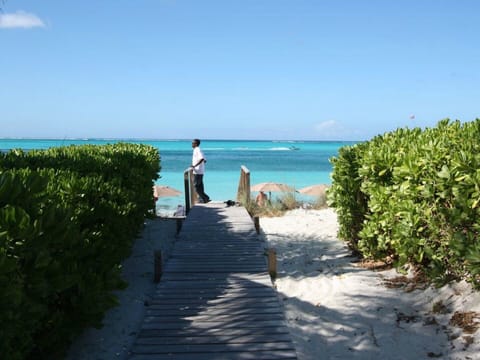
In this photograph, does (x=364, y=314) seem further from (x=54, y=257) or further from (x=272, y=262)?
(x=54, y=257)

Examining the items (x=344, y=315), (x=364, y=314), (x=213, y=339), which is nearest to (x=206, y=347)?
(x=213, y=339)

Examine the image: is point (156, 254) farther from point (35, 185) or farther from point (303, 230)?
point (303, 230)

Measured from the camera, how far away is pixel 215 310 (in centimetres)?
545

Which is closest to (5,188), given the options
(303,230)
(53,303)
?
(53,303)

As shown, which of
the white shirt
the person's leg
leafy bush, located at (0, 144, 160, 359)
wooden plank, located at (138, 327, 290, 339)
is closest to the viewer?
leafy bush, located at (0, 144, 160, 359)

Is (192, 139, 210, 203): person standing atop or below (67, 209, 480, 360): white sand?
atop

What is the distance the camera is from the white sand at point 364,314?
4.64 metres

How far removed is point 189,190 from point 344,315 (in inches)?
366

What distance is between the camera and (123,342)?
16.5 feet

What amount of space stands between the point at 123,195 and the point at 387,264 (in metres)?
4.33

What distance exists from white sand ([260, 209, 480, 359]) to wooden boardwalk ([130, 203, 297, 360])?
16.7 inches

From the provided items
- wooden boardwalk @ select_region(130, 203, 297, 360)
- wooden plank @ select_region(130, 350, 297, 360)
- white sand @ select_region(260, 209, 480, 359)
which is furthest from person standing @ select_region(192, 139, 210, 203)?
wooden plank @ select_region(130, 350, 297, 360)

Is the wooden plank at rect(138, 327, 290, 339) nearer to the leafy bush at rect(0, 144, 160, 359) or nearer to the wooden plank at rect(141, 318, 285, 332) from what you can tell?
the wooden plank at rect(141, 318, 285, 332)

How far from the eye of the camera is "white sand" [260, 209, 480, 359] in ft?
15.2
